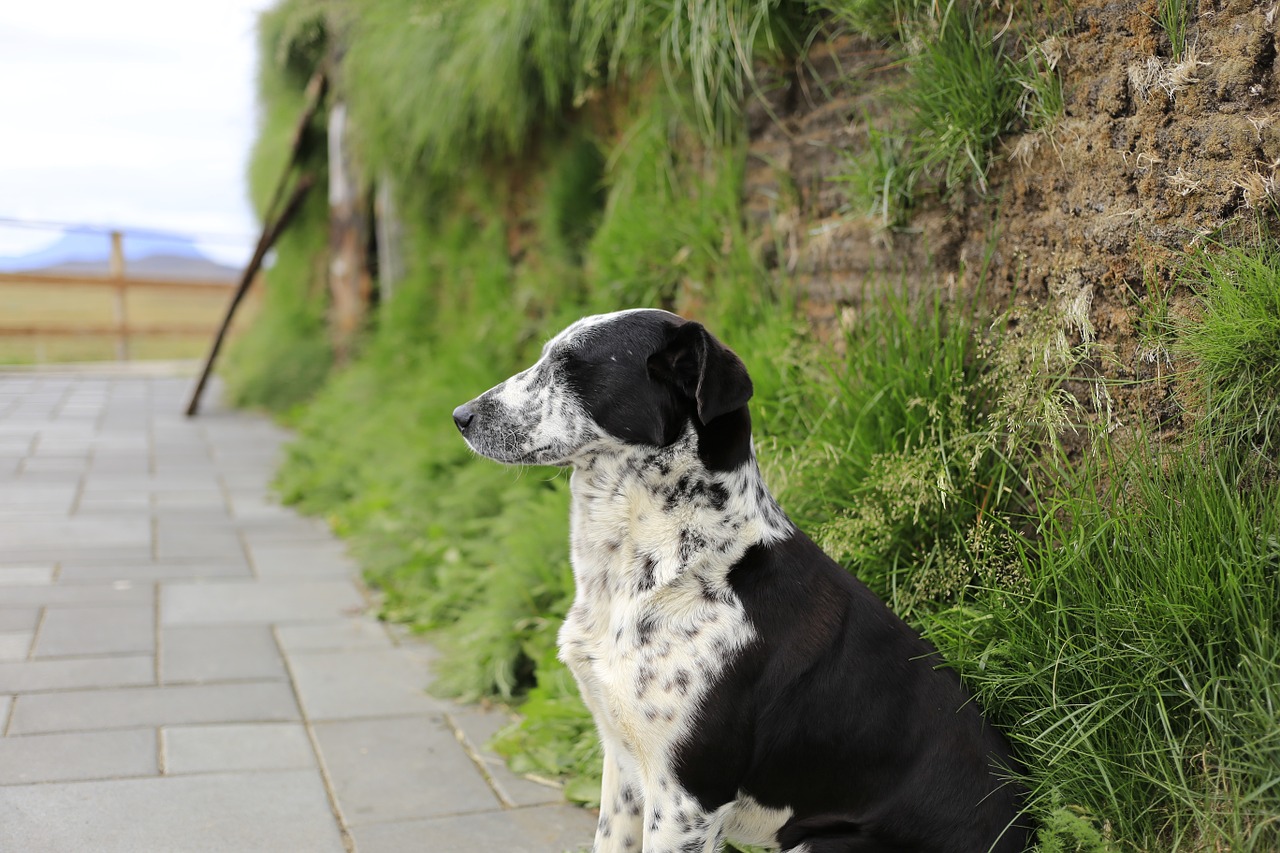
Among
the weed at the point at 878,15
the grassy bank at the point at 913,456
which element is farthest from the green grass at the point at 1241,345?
the weed at the point at 878,15

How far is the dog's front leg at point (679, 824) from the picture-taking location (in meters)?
1.91

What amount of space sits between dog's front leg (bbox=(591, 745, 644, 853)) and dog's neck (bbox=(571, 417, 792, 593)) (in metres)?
0.40


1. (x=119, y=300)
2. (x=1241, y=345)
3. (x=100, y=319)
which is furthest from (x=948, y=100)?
(x=100, y=319)

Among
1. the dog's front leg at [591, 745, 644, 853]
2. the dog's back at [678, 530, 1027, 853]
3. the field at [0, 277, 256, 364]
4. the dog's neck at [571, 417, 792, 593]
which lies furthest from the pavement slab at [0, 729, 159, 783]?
the field at [0, 277, 256, 364]

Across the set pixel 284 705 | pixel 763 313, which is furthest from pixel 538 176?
pixel 284 705

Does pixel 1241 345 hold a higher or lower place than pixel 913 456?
higher

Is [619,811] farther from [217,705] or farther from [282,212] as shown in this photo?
[282,212]

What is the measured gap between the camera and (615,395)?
6.83 ft

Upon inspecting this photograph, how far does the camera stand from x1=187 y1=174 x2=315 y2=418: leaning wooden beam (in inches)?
340

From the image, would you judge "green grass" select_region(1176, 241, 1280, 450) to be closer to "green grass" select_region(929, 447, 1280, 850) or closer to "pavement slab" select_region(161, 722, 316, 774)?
"green grass" select_region(929, 447, 1280, 850)

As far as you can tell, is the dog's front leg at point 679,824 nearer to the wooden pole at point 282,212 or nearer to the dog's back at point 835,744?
the dog's back at point 835,744

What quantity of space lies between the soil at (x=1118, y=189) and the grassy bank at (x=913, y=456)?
0.19 ft

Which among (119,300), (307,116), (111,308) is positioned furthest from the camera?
(111,308)

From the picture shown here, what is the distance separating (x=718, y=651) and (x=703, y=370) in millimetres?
527
